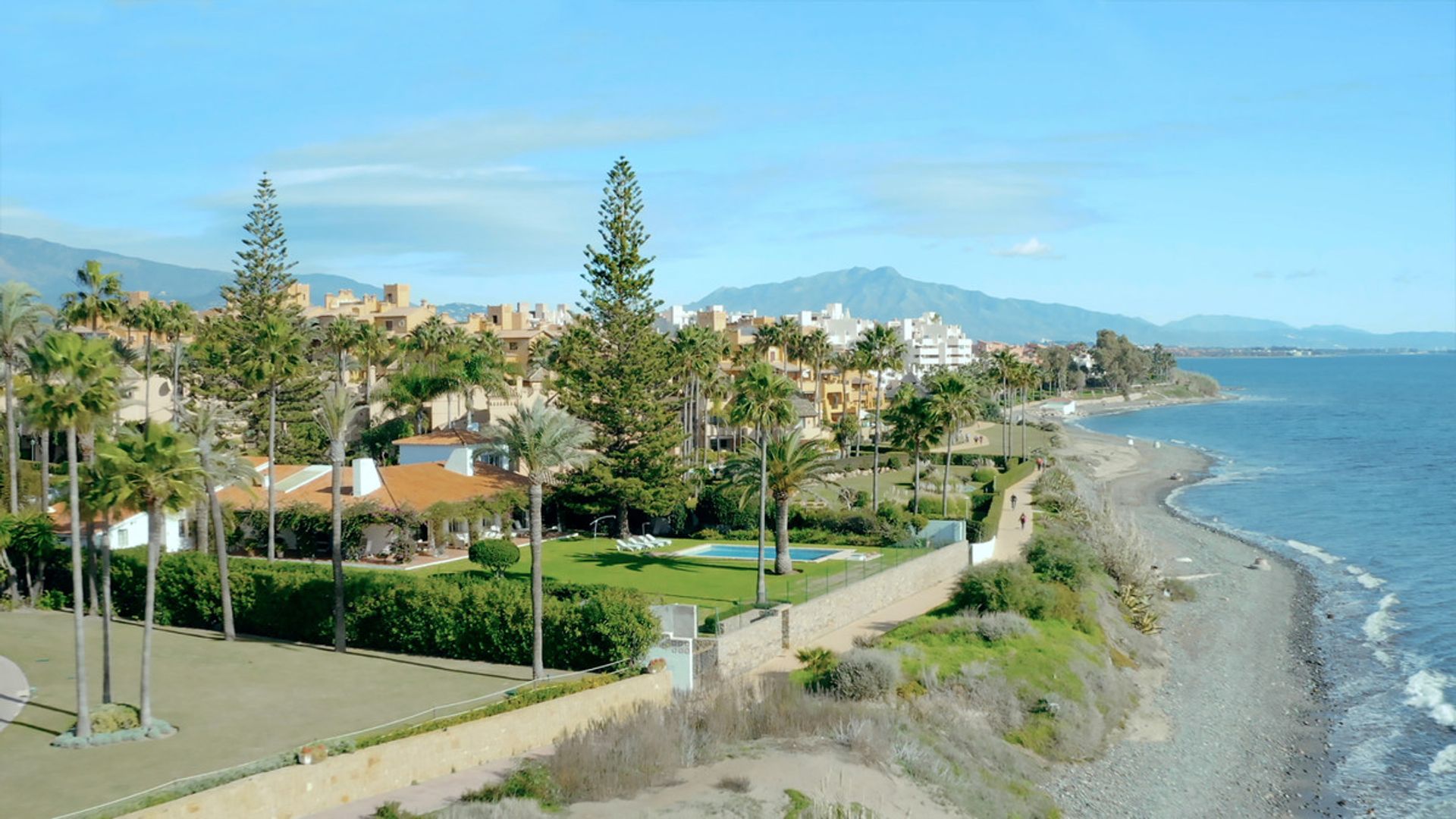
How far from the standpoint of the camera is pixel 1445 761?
23.4 m

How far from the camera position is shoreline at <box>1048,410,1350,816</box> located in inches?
826

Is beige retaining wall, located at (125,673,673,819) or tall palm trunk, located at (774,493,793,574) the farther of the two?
tall palm trunk, located at (774,493,793,574)

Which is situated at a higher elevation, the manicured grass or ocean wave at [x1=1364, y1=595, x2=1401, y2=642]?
the manicured grass

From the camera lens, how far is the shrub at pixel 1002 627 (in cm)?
2666

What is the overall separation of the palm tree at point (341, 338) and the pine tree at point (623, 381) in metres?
16.1

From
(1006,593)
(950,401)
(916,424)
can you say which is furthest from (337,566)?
(950,401)

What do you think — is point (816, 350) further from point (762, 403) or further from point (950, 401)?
point (762, 403)

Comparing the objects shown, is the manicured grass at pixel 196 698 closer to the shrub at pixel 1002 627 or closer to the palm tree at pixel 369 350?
the shrub at pixel 1002 627

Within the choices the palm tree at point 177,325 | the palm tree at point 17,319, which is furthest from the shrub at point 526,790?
the palm tree at point 177,325

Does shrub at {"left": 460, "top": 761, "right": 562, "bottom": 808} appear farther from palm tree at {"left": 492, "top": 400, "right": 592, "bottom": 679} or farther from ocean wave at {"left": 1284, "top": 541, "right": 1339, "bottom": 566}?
ocean wave at {"left": 1284, "top": 541, "right": 1339, "bottom": 566}

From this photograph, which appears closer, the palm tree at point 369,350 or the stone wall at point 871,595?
the stone wall at point 871,595

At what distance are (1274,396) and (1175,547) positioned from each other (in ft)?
489

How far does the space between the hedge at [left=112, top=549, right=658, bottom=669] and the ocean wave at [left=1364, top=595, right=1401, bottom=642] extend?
23.0 m

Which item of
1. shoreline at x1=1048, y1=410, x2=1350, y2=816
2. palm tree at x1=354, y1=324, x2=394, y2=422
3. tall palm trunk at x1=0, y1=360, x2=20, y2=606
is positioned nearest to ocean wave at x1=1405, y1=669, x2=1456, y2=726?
shoreline at x1=1048, y1=410, x2=1350, y2=816
